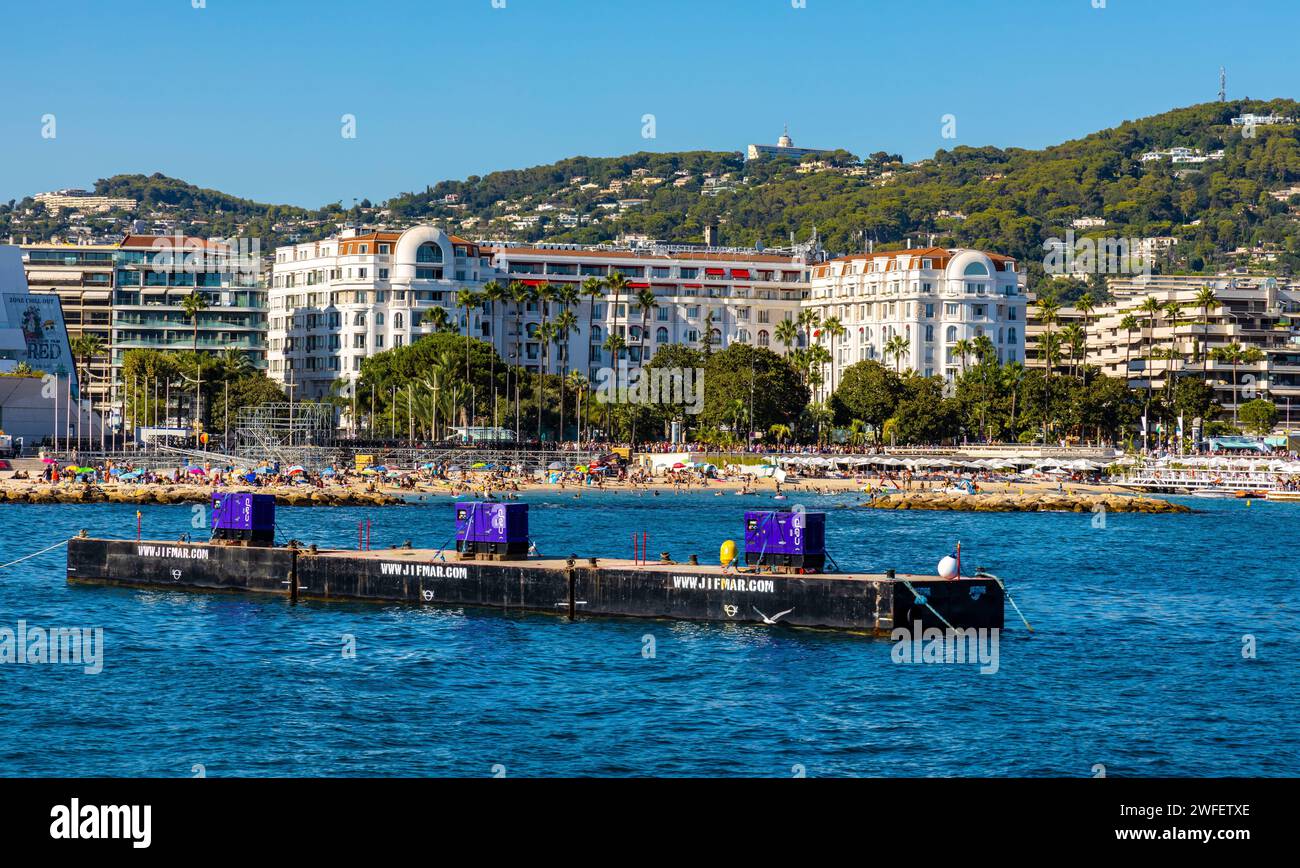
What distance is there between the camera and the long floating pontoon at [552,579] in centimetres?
4828

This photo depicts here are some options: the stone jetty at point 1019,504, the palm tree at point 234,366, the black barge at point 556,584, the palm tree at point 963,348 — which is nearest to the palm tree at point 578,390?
the palm tree at point 234,366

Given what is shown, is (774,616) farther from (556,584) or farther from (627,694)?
(627,694)

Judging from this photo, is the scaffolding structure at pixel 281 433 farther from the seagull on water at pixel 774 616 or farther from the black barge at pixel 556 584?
the seagull on water at pixel 774 616

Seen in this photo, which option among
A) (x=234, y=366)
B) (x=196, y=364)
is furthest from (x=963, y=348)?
(x=196, y=364)

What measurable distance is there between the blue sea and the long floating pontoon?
790 millimetres

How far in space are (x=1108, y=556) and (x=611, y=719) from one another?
5368cm

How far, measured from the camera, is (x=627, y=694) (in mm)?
41094

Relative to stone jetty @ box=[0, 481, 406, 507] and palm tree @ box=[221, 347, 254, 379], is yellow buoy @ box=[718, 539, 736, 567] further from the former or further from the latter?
palm tree @ box=[221, 347, 254, 379]

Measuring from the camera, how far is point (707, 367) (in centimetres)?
17712

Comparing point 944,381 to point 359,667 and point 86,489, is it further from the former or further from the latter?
point 359,667

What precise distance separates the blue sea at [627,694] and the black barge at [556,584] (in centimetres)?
→ 74

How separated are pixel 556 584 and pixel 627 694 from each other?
12.8 meters

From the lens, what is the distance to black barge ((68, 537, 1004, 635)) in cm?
4816
